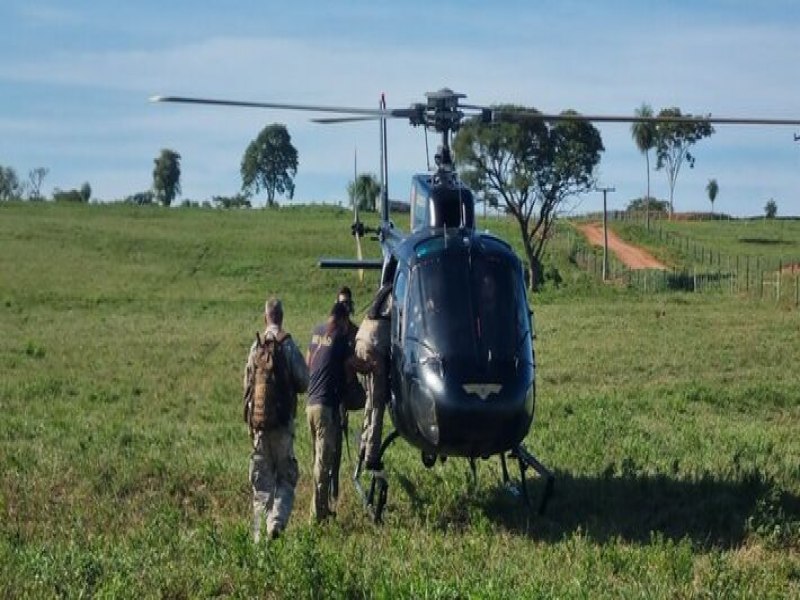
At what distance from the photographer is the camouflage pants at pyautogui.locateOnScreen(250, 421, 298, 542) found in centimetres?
1047

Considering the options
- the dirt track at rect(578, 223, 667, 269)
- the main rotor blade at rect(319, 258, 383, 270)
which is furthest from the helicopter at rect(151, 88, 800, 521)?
the dirt track at rect(578, 223, 667, 269)

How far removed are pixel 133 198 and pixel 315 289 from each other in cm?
8088

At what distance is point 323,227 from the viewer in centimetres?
7925

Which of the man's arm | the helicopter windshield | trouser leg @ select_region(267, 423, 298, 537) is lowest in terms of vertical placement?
trouser leg @ select_region(267, 423, 298, 537)

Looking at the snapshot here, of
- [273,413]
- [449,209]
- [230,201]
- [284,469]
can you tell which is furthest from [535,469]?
[230,201]

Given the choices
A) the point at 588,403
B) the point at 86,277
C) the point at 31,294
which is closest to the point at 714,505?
the point at 588,403

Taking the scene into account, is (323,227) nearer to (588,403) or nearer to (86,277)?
(86,277)

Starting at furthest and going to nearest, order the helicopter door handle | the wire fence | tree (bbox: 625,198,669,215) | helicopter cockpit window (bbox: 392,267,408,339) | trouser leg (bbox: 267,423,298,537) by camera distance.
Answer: tree (bbox: 625,198,669,215)
the wire fence
helicopter cockpit window (bbox: 392,267,408,339)
trouser leg (bbox: 267,423,298,537)
the helicopter door handle

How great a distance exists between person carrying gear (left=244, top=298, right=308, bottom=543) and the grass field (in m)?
0.41

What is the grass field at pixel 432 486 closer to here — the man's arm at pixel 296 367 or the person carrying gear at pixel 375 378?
the person carrying gear at pixel 375 378

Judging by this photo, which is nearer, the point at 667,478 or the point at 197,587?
the point at 197,587

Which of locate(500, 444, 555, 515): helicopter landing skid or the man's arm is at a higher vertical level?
the man's arm

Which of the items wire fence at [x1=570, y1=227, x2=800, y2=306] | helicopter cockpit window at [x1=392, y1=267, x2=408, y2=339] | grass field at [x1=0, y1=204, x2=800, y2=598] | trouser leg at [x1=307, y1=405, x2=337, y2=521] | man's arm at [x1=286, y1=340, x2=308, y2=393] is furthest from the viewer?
wire fence at [x1=570, y1=227, x2=800, y2=306]

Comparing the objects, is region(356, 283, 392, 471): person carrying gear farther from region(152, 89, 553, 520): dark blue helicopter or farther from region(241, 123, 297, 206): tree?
region(241, 123, 297, 206): tree
